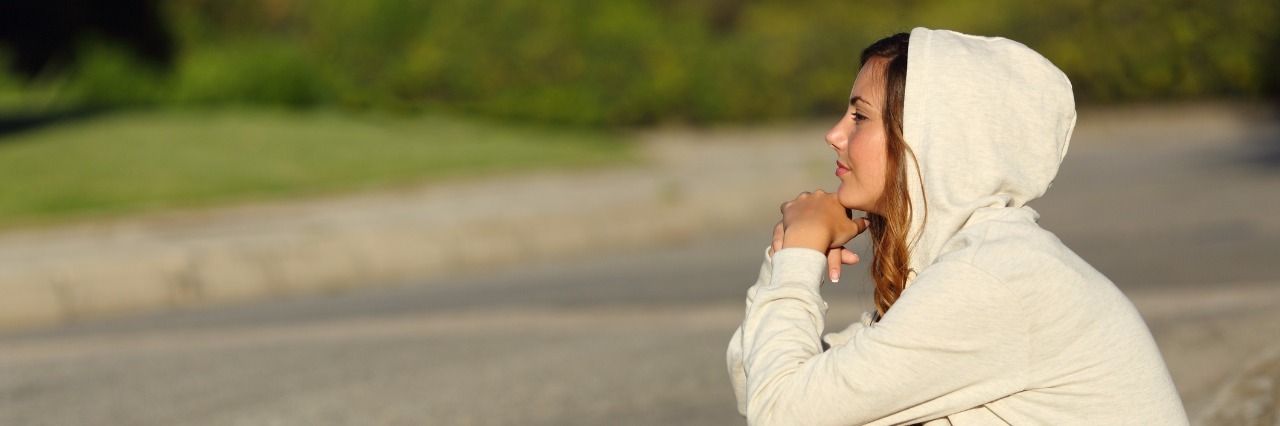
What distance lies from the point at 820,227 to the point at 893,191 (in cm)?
12

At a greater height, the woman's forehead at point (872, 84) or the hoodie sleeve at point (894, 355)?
the woman's forehead at point (872, 84)

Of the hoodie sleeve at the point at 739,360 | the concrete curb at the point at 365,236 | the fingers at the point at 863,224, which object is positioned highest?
the concrete curb at the point at 365,236

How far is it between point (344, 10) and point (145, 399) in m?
21.4

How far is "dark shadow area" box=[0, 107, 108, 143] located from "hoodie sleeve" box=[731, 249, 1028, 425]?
15.0 meters

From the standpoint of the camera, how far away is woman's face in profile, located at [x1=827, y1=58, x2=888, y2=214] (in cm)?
233

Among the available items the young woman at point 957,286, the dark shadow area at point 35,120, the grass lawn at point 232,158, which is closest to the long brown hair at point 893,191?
the young woman at point 957,286

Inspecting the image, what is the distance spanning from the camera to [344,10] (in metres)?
26.6

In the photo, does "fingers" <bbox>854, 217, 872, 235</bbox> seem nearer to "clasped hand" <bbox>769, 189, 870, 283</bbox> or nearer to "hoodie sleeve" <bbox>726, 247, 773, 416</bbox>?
"clasped hand" <bbox>769, 189, 870, 283</bbox>

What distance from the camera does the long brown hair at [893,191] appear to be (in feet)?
7.51

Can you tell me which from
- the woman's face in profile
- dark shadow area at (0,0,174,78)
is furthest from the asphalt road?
dark shadow area at (0,0,174,78)

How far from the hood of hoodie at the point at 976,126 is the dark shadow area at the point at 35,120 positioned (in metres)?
15.1

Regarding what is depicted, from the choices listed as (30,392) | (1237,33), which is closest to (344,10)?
(1237,33)

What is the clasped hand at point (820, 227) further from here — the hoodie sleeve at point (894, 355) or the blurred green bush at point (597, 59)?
the blurred green bush at point (597, 59)

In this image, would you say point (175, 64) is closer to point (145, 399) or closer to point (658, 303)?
point (658, 303)
